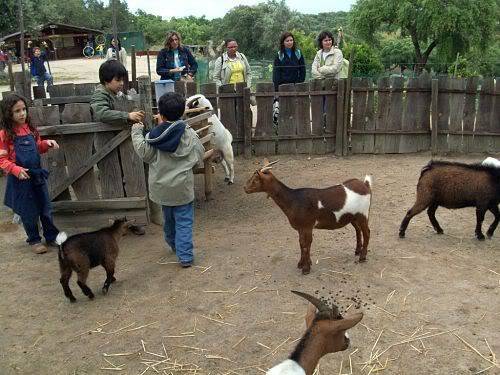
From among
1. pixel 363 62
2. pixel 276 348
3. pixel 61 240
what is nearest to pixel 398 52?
pixel 363 62

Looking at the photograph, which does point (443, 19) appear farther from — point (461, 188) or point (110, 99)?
point (110, 99)

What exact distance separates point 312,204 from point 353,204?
0.42 metres

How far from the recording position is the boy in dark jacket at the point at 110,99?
5.62 meters

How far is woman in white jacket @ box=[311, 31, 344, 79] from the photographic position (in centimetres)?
926

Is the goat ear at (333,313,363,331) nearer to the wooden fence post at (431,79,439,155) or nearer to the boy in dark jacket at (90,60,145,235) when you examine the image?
the boy in dark jacket at (90,60,145,235)

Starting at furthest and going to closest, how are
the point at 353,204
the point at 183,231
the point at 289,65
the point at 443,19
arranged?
the point at 443,19, the point at 289,65, the point at 183,231, the point at 353,204

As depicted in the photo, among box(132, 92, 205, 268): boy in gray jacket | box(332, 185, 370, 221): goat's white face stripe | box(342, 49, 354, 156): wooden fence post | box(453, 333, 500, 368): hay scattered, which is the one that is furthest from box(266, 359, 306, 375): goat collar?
box(342, 49, 354, 156): wooden fence post

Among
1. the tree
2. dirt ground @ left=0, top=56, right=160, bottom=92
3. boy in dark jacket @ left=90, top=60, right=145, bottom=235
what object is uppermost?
the tree

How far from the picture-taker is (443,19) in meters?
30.9

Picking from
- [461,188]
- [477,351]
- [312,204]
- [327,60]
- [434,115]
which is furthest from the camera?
[327,60]

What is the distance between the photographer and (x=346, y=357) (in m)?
3.69

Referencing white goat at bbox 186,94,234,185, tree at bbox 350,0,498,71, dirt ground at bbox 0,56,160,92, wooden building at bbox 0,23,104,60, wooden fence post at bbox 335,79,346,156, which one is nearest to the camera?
white goat at bbox 186,94,234,185

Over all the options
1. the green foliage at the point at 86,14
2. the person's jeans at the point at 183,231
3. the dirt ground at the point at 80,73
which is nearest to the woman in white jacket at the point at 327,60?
the person's jeans at the point at 183,231

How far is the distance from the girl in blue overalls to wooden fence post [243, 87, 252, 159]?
454 cm
